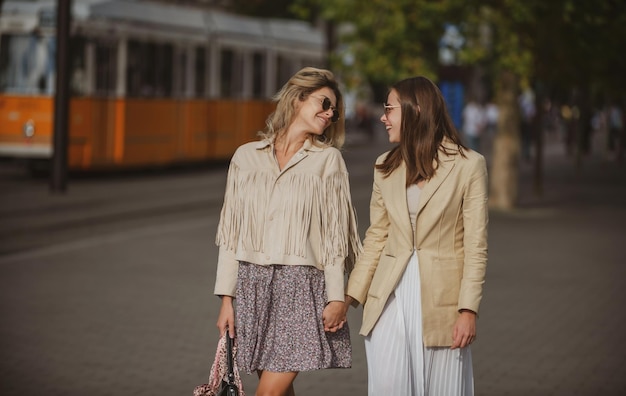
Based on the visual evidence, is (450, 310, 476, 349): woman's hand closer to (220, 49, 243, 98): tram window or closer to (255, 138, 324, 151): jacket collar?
(255, 138, 324, 151): jacket collar

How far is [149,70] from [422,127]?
79.6 feet

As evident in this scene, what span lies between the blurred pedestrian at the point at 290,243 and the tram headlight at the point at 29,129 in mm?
21301

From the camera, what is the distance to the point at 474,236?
197 inches

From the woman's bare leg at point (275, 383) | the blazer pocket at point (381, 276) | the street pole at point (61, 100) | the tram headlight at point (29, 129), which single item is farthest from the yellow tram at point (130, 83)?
the blazer pocket at point (381, 276)

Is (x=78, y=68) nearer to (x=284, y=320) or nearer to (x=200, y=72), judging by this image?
(x=200, y=72)

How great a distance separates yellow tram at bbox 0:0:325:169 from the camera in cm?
2630

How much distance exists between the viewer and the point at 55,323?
10.1 m

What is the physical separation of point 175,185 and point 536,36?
25.7ft

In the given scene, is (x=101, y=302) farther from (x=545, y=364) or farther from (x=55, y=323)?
(x=545, y=364)

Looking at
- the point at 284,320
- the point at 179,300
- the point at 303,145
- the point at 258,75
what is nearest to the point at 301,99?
the point at 303,145

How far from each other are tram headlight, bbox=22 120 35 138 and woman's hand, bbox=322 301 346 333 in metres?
21.5

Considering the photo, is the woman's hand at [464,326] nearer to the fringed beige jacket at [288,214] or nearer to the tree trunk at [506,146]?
the fringed beige jacket at [288,214]

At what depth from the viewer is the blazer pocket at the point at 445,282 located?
504 centimetres

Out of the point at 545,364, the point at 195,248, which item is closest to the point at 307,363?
the point at 545,364
